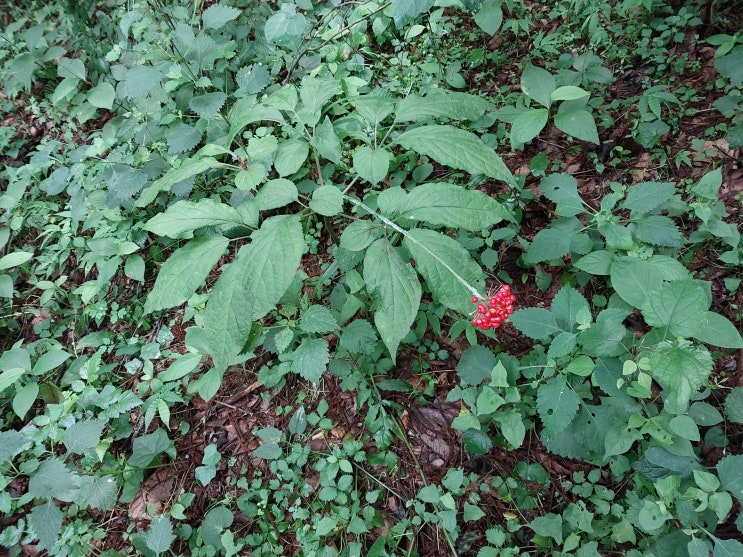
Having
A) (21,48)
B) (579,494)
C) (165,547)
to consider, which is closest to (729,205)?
(579,494)

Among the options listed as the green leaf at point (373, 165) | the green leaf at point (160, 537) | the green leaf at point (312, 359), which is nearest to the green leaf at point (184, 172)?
the green leaf at point (373, 165)

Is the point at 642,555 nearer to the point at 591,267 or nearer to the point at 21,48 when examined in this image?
the point at 591,267

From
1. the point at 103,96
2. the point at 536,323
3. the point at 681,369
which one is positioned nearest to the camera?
the point at 681,369

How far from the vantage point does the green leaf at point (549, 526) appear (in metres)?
1.91

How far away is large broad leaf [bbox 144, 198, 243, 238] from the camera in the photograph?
173 centimetres

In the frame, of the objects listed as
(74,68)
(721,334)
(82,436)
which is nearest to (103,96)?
(74,68)

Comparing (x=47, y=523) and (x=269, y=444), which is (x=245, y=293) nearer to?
(x=269, y=444)

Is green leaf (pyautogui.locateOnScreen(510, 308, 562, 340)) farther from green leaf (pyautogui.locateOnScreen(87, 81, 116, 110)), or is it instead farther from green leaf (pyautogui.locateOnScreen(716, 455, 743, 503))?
green leaf (pyautogui.locateOnScreen(87, 81, 116, 110))

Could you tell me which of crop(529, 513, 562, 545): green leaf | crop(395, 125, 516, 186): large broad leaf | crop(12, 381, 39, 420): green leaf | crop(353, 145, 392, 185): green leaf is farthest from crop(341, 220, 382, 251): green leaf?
crop(12, 381, 39, 420): green leaf

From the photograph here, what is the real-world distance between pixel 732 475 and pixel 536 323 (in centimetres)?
89

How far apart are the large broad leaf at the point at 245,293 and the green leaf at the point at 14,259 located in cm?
261

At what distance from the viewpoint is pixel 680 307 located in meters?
1.77

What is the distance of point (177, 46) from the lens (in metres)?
3.66

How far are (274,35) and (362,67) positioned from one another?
0.84 metres
